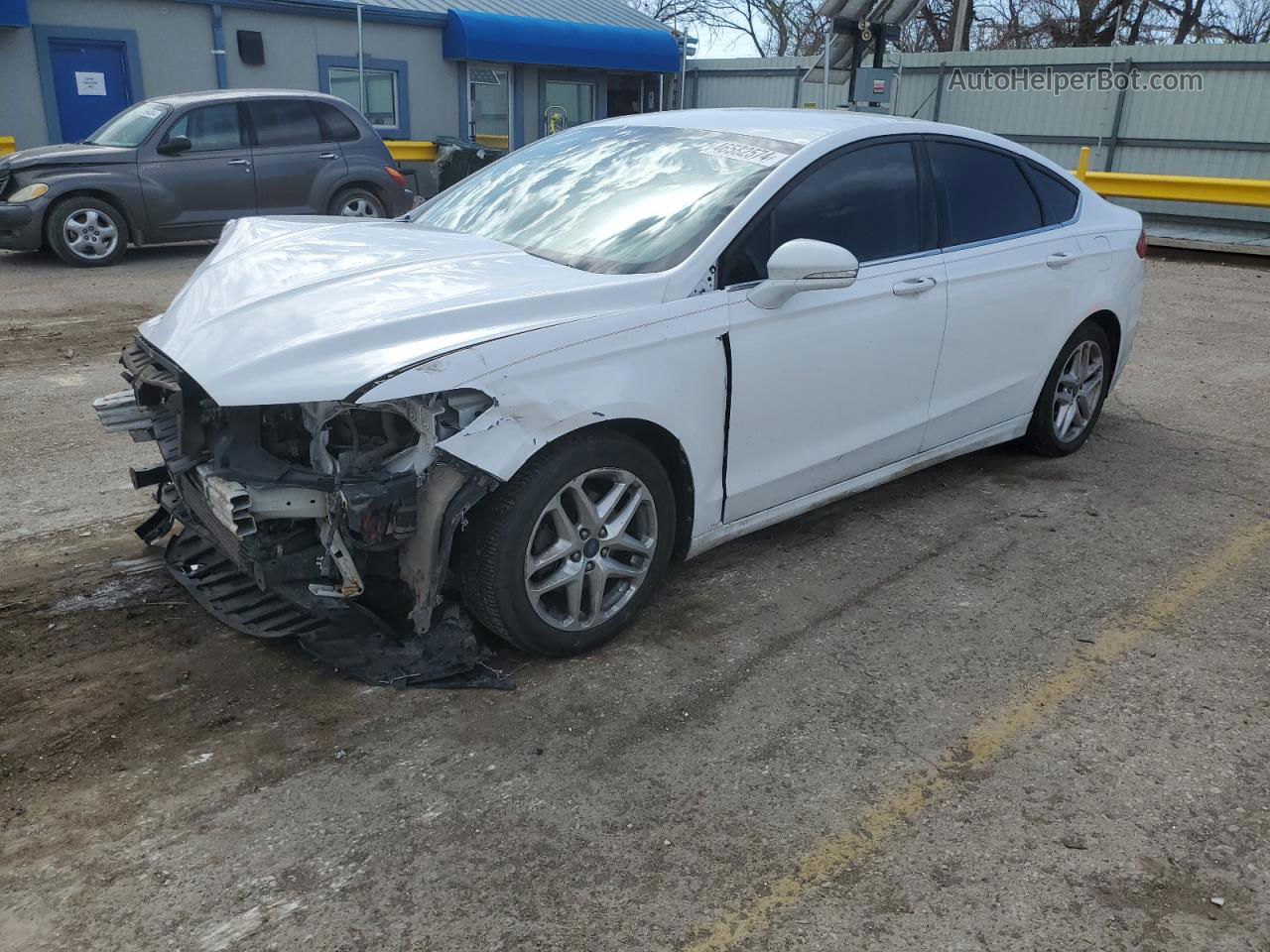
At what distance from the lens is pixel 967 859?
262 centimetres

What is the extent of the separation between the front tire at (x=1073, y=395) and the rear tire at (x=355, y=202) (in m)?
9.04

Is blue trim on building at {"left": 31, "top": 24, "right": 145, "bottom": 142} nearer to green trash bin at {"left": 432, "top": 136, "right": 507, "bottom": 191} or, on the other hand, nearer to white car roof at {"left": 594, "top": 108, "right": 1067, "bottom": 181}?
green trash bin at {"left": 432, "top": 136, "right": 507, "bottom": 191}

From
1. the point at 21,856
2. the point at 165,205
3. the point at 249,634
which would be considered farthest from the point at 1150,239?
the point at 21,856

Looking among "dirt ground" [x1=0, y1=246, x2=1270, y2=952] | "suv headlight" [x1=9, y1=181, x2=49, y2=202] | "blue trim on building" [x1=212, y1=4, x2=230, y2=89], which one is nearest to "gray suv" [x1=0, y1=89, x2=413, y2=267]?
"suv headlight" [x1=9, y1=181, x2=49, y2=202]

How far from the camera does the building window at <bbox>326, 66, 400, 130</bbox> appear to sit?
63.3ft

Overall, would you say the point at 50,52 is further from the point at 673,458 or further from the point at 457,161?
the point at 673,458

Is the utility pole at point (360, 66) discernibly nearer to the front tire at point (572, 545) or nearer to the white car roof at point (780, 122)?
the white car roof at point (780, 122)

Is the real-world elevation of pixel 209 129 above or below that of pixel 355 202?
above

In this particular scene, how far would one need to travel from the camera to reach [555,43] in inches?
815

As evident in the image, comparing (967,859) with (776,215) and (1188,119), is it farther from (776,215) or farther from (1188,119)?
(1188,119)

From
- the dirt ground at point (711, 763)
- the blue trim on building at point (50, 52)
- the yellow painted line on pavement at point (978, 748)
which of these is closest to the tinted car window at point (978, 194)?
the dirt ground at point (711, 763)

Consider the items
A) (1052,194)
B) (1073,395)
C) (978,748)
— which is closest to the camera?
(978,748)

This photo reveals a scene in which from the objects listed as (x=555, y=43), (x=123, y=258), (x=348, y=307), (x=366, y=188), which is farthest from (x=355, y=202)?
(x=348, y=307)

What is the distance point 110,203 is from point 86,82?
716 cm
